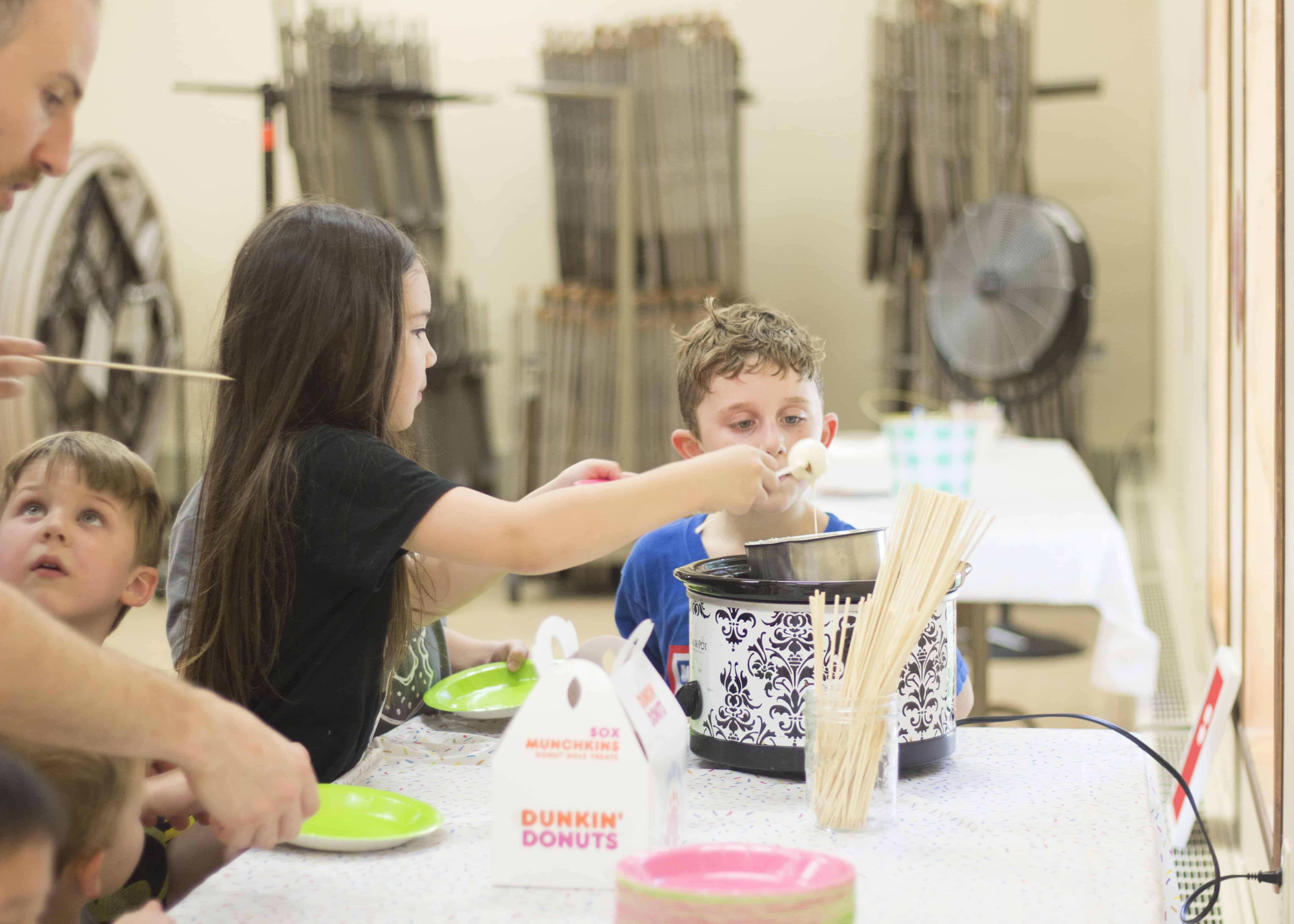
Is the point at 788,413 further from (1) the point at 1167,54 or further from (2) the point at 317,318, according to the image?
(1) the point at 1167,54

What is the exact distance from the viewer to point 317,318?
1304 mm

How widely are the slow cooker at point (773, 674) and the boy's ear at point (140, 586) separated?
751 millimetres

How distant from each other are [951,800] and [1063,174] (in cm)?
575

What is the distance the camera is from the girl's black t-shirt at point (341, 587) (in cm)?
119

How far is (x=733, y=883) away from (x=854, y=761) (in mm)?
246

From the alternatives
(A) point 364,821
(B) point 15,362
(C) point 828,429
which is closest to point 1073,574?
(C) point 828,429

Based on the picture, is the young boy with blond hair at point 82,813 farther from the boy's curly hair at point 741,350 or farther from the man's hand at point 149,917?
the boy's curly hair at point 741,350

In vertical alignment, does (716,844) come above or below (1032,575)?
above

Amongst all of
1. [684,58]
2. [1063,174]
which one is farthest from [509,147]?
[1063,174]

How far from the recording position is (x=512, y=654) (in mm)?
1634

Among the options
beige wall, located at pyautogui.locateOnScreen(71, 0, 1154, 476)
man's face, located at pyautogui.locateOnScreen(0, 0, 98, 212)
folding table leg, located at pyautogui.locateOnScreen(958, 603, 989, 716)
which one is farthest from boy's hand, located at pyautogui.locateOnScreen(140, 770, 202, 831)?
beige wall, located at pyautogui.locateOnScreen(71, 0, 1154, 476)

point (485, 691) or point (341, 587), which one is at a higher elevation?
point (341, 587)

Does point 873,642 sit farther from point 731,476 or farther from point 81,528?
point 81,528

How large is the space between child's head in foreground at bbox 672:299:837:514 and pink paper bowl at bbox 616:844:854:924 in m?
0.73
